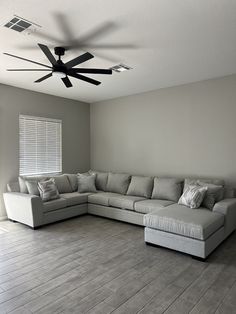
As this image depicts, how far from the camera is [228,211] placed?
3.53 meters

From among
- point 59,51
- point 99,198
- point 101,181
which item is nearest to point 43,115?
point 101,181

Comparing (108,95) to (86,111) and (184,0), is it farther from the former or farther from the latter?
(184,0)

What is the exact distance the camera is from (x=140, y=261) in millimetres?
3000

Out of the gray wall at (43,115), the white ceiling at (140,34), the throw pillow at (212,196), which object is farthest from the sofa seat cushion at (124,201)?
the white ceiling at (140,34)

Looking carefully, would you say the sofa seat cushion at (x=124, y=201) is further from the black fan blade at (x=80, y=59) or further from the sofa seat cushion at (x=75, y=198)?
the black fan blade at (x=80, y=59)

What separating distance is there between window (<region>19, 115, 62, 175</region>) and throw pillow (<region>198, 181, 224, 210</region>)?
3721mm

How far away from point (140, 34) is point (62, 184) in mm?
3612

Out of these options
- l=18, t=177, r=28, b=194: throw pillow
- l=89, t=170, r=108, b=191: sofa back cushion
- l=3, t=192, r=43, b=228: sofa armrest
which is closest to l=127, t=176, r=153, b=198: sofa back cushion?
→ l=89, t=170, r=108, b=191: sofa back cushion

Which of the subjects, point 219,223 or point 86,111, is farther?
point 86,111

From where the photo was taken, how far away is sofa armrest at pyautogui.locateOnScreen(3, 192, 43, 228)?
13.7ft

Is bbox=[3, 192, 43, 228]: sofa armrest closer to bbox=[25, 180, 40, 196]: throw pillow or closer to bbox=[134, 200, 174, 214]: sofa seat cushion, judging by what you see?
bbox=[25, 180, 40, 196]: throw pillow

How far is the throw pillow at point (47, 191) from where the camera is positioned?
4553 mm

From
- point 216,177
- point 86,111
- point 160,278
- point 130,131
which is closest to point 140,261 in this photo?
point 160,278

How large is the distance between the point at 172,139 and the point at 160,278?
312cm
